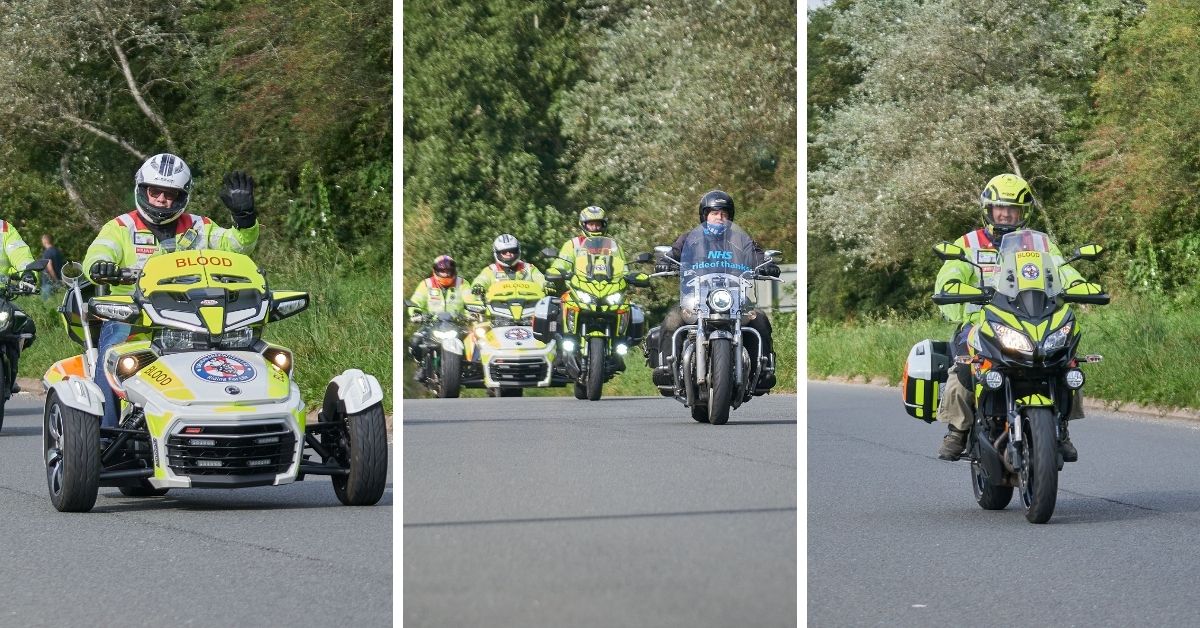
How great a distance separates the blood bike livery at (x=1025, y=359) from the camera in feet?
29.6

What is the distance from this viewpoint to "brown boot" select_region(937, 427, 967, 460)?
9883mm

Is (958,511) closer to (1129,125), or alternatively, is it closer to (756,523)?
(756,523)

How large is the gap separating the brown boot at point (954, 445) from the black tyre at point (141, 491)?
4.13 m

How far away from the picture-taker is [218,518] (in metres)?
9.65

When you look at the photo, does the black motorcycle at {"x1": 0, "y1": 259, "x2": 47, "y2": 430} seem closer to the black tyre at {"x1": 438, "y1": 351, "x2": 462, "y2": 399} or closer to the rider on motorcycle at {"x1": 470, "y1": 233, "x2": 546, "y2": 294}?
the black tyre at {"x1": 438, "y1": 351, "x2": 462, "y2": 399}

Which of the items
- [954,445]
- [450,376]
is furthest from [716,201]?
[954,445]

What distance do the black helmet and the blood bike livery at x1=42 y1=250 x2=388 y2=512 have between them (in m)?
3.55

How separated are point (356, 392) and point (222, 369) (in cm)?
63

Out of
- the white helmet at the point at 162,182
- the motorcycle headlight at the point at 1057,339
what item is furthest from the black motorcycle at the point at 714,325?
the white helmet at the point at 162,182

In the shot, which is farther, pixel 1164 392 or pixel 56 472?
pixel 1164 392

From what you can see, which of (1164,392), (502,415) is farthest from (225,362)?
(1164,392)

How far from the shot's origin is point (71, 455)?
366 inches

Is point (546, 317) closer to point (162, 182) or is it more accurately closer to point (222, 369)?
point (222, 369)

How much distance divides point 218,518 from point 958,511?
3719mm
